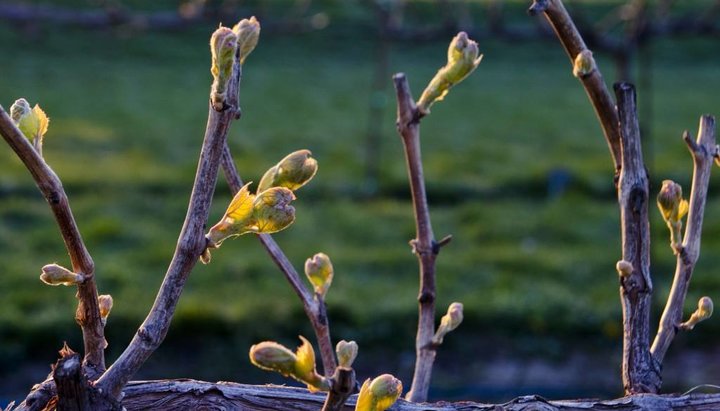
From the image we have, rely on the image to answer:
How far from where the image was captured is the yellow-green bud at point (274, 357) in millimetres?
568

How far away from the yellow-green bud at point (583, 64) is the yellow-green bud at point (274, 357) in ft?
1.35

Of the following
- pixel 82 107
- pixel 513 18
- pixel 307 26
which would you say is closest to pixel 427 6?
pixel 513 18

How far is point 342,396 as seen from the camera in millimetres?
502

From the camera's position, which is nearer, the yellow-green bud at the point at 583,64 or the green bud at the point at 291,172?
the green bud at the point at 291,172

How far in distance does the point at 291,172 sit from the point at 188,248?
14 cm

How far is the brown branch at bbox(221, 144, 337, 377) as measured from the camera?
92 cm

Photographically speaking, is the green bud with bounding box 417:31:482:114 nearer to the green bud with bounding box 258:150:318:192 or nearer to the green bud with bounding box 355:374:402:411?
the green bud with bounding box 258:150:318:192

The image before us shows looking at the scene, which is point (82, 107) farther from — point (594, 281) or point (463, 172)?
point (594, 281)

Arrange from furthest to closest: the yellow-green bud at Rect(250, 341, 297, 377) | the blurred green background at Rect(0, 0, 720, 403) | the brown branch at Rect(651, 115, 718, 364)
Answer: the blurred green background at Rect(0, 0, 720, 403)
the brown branch at Rect(651, 115, 718, 364)
the yellow-green bud at Rect(250, 341, 297, 377)

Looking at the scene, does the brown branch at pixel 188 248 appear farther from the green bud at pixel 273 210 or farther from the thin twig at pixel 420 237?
the thin twig at pixel 420 237

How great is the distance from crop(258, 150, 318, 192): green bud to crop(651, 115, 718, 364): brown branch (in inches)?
17.4

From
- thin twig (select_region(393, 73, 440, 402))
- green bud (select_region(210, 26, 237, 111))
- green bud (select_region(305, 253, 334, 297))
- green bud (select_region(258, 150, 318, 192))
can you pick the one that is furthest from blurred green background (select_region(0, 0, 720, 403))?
green bud (select_region(210, 26, 237, 111))

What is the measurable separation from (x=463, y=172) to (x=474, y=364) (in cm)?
306

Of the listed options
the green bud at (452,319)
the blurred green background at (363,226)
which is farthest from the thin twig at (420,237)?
the blurred green background at (363,226)
